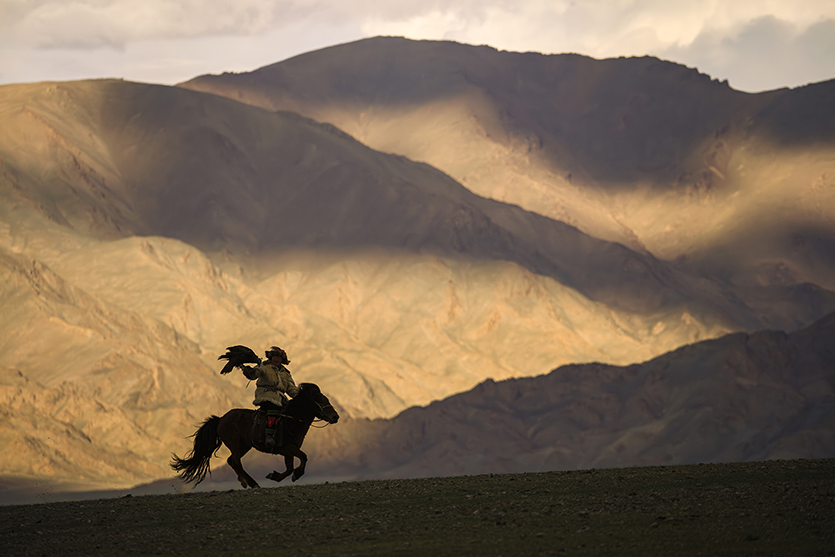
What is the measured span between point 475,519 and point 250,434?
4.97 metres

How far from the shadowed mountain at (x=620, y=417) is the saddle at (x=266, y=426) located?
230 feet

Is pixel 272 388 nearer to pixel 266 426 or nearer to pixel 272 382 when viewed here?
pixel 272 382

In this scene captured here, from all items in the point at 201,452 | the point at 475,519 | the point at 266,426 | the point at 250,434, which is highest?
the point at 266,426

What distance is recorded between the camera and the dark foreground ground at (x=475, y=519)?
1409 cm

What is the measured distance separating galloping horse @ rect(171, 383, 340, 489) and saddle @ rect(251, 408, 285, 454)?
0.07 meters

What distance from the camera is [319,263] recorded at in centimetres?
13988

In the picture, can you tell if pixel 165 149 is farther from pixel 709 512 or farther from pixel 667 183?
pixel 709 512

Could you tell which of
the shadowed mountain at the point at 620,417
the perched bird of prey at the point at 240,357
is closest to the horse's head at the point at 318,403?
the perched bird of prey at the point at 240,357

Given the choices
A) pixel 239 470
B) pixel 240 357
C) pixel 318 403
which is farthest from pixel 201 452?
pixel 318 403

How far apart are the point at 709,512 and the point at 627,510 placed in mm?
1249

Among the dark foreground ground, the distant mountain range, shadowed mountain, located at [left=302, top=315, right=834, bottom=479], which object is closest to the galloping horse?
the dark foreground ground

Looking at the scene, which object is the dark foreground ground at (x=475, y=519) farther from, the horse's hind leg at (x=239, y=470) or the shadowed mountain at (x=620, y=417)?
the shadowed mountain at (x=620, y=417)

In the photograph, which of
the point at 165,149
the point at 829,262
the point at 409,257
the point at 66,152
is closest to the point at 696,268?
the point at 829,262

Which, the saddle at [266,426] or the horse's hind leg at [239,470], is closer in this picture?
the saddle at [266,426]
